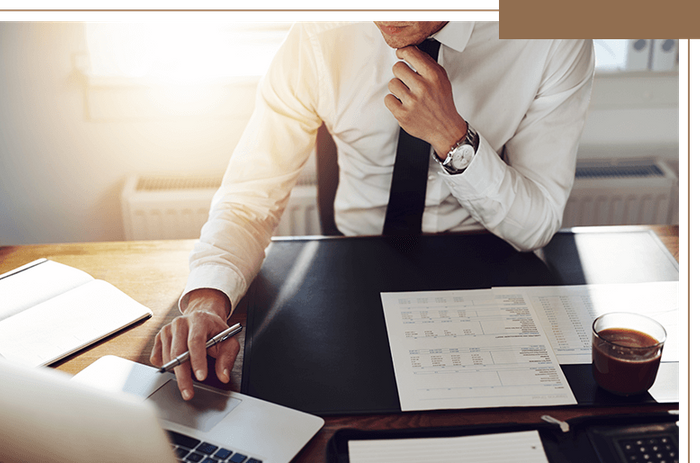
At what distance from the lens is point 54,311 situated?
0.87 meters

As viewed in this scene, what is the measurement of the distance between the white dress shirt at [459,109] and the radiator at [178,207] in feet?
2.10

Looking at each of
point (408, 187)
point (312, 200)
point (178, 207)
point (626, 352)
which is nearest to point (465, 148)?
point (408, 187)

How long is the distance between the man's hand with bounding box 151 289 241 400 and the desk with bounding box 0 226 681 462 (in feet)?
0.06

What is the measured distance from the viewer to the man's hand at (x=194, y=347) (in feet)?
2.33

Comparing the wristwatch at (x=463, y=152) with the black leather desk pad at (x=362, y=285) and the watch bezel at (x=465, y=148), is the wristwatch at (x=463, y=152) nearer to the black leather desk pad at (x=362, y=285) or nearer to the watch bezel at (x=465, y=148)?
the watch bezel at (x=465, y=148)

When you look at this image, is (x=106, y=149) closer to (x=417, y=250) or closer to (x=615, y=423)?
(x=417, y=250)

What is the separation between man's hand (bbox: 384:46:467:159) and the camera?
949mm

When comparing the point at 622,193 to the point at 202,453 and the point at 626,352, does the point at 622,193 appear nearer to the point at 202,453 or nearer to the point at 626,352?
the point at 626,352

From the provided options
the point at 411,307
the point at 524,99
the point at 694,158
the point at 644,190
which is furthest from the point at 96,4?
the point at 644,190

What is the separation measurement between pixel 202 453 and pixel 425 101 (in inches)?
24.9

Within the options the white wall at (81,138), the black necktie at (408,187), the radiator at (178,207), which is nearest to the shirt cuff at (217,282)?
the black necktie at (408,187)

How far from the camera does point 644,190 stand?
180cm

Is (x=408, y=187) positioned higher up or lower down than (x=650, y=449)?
higher up

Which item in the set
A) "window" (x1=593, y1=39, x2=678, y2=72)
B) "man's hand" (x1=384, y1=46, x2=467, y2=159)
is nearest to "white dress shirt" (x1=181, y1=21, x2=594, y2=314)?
"man's hand" (x1=384, y1=46, x2=467, y2=159)
